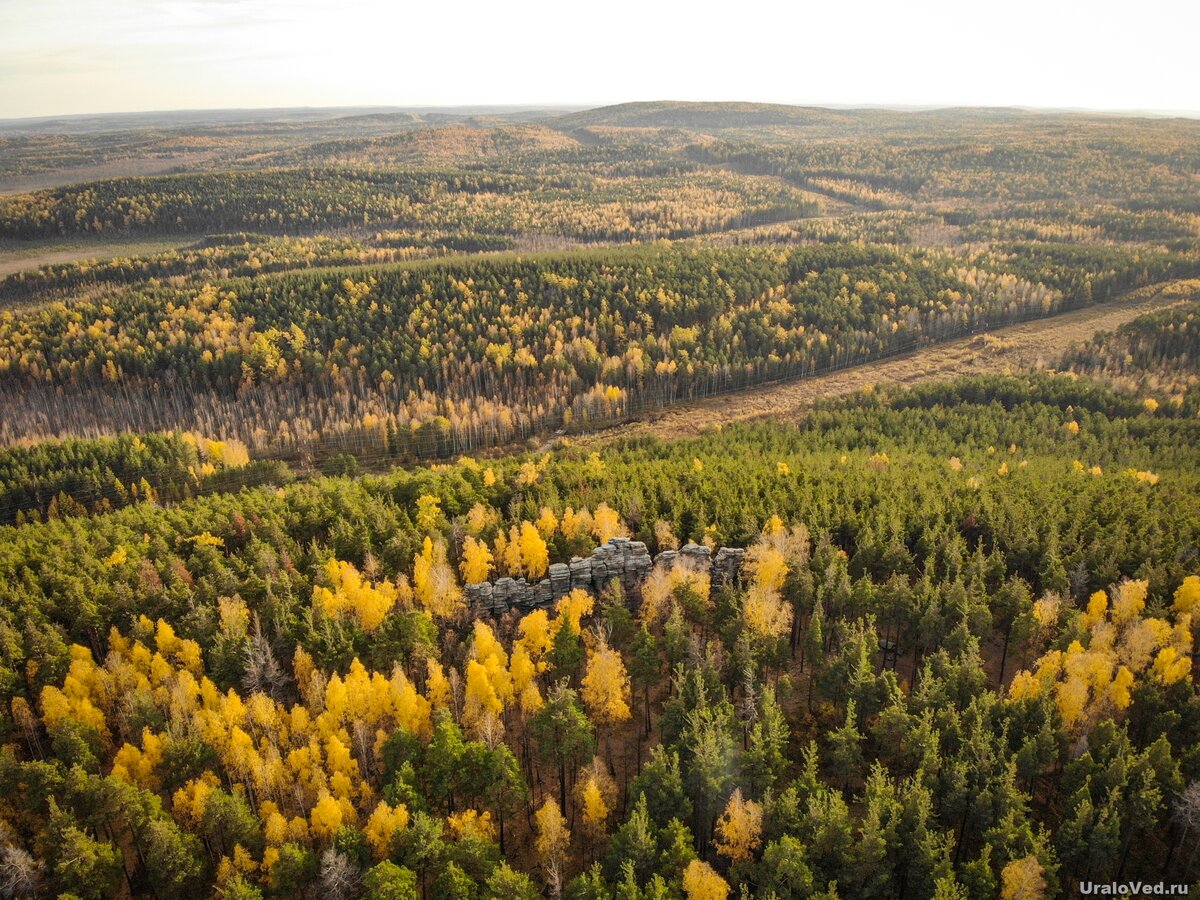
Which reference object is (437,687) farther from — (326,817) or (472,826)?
(472,826)

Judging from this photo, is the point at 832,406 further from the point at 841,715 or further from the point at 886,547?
the point at 841,715

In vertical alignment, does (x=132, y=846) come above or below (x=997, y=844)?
below

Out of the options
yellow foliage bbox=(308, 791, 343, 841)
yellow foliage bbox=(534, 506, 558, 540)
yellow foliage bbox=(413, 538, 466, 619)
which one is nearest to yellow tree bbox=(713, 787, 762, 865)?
yellow foliage bbox=(308, 791, 343, 841)

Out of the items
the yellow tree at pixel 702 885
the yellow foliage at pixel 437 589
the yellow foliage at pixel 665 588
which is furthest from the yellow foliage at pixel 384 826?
the yellow foliage at pixel 665 588

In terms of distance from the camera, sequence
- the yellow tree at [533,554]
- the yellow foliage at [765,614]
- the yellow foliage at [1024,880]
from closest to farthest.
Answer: the yellow foliage at [1024,880] → the yellow foliage at [765,614] → the yellow tree at [533,554]

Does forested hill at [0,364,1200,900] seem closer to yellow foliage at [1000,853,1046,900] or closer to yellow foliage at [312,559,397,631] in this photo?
yellow foliage at [1000,853,1046,900]

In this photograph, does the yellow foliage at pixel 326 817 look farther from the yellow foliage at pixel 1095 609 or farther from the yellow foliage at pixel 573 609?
the yellow foliage at pixel 1095 609

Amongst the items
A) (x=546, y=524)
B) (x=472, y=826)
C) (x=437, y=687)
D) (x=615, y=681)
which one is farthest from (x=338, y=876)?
(x=546, y=524)

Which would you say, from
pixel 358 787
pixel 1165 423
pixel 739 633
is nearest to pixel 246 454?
pixel 358 787

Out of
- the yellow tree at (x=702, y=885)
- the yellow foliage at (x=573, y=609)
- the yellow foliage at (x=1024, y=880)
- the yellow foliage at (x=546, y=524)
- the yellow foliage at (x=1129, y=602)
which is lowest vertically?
the yellow tree at (x=702, y=885)
